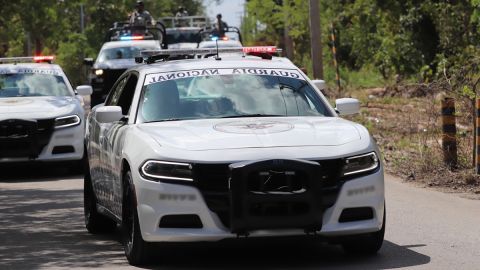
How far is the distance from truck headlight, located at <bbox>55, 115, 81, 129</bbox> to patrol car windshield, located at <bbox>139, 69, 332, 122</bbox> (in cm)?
687

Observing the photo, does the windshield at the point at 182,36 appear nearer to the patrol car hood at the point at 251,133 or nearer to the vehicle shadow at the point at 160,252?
the vehicle shadow at the point at 160,252

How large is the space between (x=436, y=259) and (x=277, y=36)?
43.8 metres

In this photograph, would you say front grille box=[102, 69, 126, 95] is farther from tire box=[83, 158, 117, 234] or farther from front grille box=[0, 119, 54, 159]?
tire box=[83, 158, 117, 234]

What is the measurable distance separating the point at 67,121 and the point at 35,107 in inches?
19.0

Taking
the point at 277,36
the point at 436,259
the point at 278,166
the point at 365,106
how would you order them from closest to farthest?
the point at 278,166
the point at 436,259
the point at 365,106
the point at 277,36

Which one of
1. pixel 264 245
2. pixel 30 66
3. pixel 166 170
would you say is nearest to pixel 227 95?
pixel 264 245

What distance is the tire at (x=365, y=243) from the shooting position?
30.3 ft

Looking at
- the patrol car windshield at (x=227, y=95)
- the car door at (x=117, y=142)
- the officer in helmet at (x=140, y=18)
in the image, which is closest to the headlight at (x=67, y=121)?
the car door at (x=117, y=142)

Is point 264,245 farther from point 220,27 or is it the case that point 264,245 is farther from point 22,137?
point 220,27

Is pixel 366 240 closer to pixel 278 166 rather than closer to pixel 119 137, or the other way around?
pixel 278 166

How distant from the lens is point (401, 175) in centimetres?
1606

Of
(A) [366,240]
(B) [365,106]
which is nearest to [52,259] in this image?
(A) [366,240]

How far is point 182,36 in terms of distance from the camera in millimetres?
40812

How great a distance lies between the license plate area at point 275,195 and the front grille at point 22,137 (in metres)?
8.73
